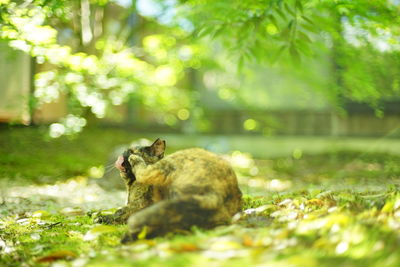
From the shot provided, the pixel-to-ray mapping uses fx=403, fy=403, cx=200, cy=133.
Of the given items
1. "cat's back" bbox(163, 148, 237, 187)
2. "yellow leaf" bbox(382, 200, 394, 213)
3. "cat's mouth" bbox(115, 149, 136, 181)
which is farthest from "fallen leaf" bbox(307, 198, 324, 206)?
"cat's mouth" bbox(115, 149, 136, 181)

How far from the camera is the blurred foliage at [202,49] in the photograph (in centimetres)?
414

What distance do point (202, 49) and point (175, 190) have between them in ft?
19.8

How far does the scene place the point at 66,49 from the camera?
5035mm

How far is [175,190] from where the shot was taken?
8.54ft

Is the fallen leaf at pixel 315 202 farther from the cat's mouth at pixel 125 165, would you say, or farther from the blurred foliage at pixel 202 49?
the blurred foliage at pixel 202 49

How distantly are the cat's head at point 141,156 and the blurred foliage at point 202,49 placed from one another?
5.26 ft

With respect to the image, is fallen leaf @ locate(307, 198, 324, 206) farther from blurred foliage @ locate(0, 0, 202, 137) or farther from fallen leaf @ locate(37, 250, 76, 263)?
blurred foliage @ locate(0, 0, 202, 137)

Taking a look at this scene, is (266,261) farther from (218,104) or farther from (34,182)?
(218,104)

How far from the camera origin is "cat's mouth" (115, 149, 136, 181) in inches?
115

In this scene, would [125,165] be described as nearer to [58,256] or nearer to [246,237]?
[58,256]

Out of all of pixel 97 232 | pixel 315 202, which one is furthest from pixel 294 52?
pixel 97 232

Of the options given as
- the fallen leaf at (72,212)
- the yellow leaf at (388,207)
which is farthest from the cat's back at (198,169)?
the fallen leaf at (72,212)

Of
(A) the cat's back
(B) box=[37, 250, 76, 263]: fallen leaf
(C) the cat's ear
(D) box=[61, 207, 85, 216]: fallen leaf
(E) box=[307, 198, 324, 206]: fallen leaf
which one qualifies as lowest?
(D) box=[61, 207, 85, 216]: fallen leaf

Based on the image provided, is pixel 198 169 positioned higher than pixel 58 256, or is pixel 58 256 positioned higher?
pixel 198 169
